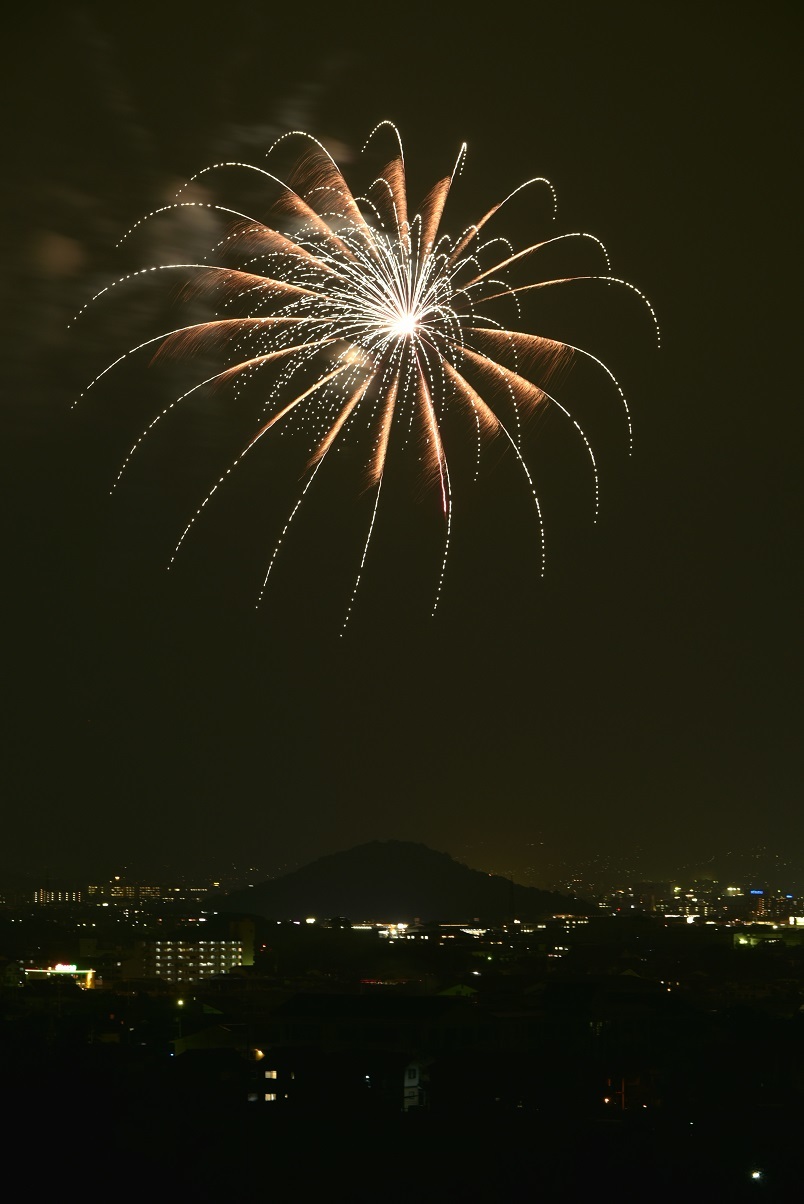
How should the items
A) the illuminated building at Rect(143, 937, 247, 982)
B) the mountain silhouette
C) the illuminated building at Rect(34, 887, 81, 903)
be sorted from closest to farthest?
the illuminated building at Rect(143, 937, 247, 982)
the mountain silhouette
the illuminated building at Rect(34, 887, 81, 903)

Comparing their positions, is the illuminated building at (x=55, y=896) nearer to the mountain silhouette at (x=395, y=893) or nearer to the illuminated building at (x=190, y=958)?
the mountain silhouette at (x=395, y=893)

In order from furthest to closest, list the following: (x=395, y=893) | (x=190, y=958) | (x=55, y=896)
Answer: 1. (x=395, y=893)
2. (x=55, y=896)
3. (x=190, y=958)

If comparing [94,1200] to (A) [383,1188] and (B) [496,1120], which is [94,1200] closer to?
(A) [383,1188]

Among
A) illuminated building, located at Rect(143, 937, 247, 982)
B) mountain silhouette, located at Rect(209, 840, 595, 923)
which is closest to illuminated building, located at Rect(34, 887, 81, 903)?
mountain silhouette, located at Rect(209, 840, 595, 923)

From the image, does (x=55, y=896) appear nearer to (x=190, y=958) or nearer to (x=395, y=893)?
(x=395, y=893)

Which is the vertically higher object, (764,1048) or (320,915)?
(320,915)

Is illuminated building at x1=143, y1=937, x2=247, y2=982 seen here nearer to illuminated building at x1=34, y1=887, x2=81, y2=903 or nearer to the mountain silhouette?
the mountain silhouette

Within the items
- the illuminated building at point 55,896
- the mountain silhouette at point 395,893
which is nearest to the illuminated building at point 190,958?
the mountain silhouette at point 395,893

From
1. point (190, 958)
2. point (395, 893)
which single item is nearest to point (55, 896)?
point (395, 893)

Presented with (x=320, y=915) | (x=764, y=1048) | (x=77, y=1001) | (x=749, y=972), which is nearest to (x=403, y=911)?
(x=320, y=915)
